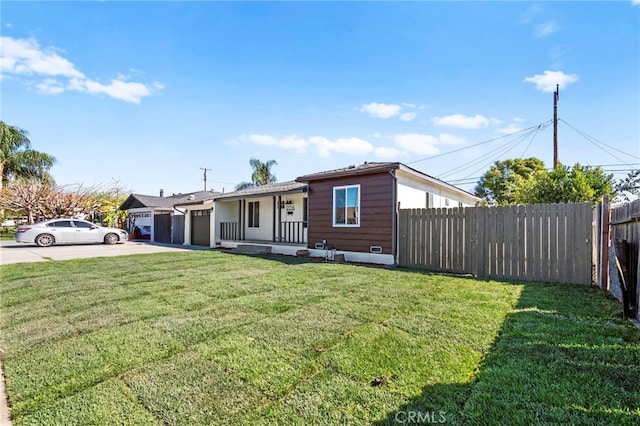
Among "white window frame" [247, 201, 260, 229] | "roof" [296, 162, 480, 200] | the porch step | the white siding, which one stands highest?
"roof" [296, 162, 480, 200]

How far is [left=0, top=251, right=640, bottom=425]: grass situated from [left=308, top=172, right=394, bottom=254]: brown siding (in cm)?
398

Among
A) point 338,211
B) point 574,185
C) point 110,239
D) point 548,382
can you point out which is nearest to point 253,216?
point 338,211

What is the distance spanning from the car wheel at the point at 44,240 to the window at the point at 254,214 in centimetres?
1022

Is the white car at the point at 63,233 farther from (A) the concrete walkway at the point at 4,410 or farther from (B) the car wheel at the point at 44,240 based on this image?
(A) the concrete walkway at the point at 4,410

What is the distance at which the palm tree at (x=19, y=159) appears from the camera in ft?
87.9

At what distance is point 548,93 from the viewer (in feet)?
53.5

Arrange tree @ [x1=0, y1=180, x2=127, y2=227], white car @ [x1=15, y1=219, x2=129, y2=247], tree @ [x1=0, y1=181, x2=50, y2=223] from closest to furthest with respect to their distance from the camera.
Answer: white car @ [x1=15, y1=219, x2=129, y2=247], tree @ [x1=0, y1=181, x2=50, y2=223], tree @ [x1=0, y1=180, x2=127, y2=227]

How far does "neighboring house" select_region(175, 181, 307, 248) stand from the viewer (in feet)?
46.0

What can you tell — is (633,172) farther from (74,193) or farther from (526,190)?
(74,193)

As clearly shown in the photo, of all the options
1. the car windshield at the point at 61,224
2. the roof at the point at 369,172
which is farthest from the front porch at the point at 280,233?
the car windshield at the point at 61,224

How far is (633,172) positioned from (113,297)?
80.8ft

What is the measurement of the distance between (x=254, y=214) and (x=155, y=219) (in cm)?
1014

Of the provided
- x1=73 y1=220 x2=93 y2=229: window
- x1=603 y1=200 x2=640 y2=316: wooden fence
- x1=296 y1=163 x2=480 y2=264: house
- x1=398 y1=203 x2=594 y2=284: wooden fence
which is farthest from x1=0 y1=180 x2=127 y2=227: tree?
x1=603 y1=200 x2=640 y2=316: wooden fence

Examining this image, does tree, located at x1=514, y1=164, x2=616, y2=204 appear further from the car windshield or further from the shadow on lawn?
the car windshield
